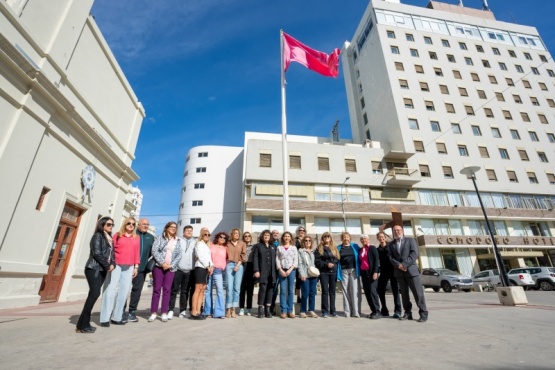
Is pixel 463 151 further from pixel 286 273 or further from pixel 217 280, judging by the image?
pixel 217 280

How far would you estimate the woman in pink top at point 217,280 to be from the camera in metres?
5.84

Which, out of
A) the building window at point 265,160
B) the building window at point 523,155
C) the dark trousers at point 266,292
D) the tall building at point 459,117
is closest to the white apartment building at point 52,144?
the dark trousers at point 266,292

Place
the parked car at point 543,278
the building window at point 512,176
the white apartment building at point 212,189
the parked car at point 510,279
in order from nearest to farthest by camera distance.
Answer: the parked car at point 543,278 < the parked car at point 510,279 < the building window at point 512,176 < the white apartment building at point 212,189

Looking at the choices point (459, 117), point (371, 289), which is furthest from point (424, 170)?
point (371, 289)

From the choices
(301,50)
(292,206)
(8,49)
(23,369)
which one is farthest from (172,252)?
(292,206)

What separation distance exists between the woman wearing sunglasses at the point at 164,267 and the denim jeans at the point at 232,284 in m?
1.14

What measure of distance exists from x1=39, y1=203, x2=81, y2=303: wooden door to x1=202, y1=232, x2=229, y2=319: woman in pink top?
6252mm

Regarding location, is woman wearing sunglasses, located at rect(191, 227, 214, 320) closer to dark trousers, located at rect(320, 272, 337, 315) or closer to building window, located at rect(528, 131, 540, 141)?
dark trousers, located at rect(320, 272, 337, 315)

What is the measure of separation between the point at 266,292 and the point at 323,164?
23309 millimetres

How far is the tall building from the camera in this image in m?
28.0

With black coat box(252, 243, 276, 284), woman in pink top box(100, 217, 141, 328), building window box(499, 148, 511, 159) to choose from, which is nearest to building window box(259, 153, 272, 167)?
black coat box(252, 243, 276, 284)

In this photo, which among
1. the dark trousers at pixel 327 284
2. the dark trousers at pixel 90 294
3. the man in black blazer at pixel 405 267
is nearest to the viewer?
the dark trousers at pixel 90 294

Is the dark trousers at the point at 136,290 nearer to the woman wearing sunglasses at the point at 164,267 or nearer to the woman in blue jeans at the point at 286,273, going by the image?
the woman wearing sunglasses at the point at 164,267

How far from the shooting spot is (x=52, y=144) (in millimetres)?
8445
